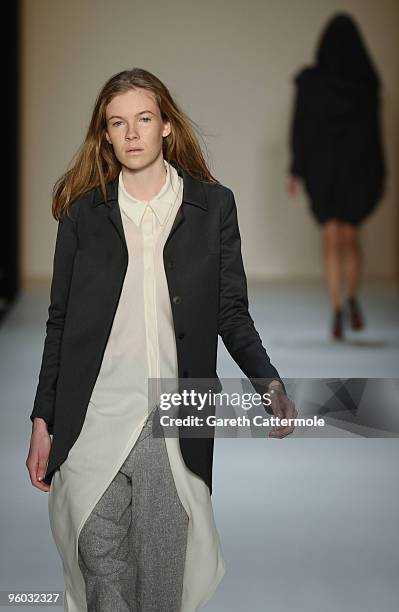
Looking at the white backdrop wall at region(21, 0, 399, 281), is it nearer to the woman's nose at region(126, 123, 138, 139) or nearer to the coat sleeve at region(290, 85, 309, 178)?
the coat sleeve at region(290, 85, 309, 178)

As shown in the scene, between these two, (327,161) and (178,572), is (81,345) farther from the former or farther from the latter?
(327,161)

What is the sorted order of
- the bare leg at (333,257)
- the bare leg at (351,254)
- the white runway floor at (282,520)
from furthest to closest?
the bare leg at (351,254) → the bare leg at (333,257) → the white runway floor at (282,520)

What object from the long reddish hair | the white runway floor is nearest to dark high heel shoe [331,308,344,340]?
the white runway floor

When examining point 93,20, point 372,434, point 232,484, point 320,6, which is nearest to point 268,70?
point 320,6

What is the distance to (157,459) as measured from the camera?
1776mm

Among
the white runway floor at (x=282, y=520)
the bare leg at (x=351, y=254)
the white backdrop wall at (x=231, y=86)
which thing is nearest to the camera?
the white runway floor at (x=282, y=520)

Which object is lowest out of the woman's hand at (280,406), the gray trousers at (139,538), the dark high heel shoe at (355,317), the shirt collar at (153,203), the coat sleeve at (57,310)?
the dark high heel shoe at (355,317)

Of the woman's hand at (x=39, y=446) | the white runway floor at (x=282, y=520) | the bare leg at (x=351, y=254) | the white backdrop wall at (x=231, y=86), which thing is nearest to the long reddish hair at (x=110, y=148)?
the woman's hand at (x=39, y=446)

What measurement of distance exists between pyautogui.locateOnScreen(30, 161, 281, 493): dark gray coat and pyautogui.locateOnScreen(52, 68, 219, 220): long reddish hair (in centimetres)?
3

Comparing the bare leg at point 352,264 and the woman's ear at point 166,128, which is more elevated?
the woman's ear at point 166,128

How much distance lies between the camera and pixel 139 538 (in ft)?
5.91

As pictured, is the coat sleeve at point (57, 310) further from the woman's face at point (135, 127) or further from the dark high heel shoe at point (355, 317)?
the dark high heel shoe at point (355, 317)

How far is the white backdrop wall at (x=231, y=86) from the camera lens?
31.8ft

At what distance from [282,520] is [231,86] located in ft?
23.3
